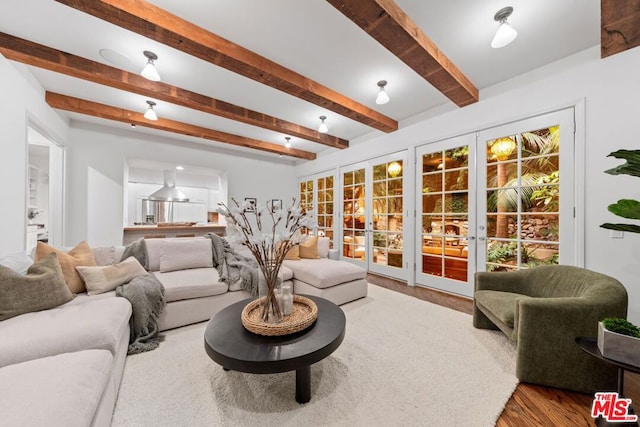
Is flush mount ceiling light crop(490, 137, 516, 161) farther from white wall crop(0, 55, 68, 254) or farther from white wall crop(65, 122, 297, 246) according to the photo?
white wall crop(65, 122, 297, 246)

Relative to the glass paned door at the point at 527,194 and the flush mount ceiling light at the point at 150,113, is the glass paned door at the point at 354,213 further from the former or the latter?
the flush mount ceiling light at the point at 150,113

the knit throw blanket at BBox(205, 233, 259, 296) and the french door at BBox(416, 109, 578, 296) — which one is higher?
the french door at BBox(416, 109, 578, 296)

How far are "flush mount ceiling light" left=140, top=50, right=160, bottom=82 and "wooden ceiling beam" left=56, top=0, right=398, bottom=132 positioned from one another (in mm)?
381

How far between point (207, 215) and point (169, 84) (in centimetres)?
434

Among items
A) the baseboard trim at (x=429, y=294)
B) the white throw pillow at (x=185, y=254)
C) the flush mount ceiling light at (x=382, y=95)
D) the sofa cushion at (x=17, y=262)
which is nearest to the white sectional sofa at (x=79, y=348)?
the white throw pillow at (x=185, y=254)

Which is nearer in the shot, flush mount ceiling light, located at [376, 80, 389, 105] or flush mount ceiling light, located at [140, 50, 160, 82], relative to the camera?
flush mount ceiling light, located at [140, 50, 160, 82]

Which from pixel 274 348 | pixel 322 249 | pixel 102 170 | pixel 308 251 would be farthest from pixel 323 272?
pixel 102 170

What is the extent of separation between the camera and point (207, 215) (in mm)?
6746

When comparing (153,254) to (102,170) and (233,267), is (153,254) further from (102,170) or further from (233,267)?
(102,170)

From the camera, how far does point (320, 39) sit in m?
2.15

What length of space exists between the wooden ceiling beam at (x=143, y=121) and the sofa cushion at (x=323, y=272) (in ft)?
9.48

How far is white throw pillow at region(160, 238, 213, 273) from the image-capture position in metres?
2.76

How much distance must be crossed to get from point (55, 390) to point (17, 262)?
62.7 inches

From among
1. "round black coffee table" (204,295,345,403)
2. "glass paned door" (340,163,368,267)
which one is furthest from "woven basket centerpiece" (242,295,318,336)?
"glass paned door" (340,163,368,267)
